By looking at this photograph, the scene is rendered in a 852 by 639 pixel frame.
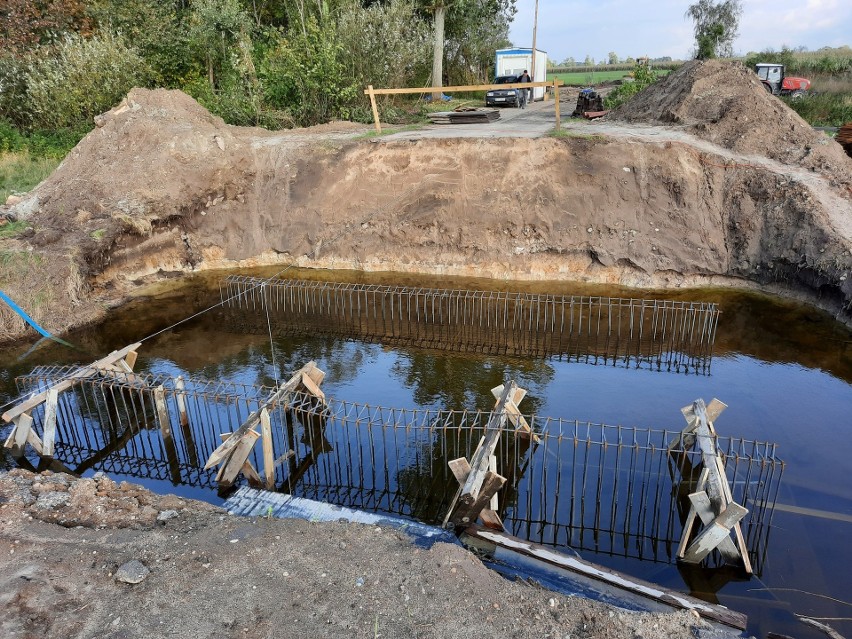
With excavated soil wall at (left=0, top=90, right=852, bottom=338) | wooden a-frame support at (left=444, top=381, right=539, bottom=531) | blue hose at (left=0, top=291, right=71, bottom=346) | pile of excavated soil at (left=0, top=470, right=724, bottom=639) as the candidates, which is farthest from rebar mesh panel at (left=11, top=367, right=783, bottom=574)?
excavated soil wall at (left=0, top=90, right=852, bottom=338)

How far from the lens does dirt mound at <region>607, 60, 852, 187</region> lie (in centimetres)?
2030

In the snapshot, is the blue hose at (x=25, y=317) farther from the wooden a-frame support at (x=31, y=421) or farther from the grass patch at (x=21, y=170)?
the grass patch at (x=21, y=170)

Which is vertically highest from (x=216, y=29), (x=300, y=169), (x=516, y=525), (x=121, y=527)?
(x=216, y=29)

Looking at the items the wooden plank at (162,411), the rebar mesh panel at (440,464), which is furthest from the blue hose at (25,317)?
the wooden plank at (162,411)

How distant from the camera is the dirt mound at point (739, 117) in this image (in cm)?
2030

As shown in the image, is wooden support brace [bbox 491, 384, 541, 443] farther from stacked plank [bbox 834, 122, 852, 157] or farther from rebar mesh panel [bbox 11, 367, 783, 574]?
stacked plank [bbox 834, 122, 852, 157]

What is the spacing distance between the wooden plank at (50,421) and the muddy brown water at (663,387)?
3.50 feet

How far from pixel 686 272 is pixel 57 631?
18.1 metres

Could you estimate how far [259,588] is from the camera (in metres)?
7.08

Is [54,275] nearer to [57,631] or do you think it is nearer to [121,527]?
[121,527]

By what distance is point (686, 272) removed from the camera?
63.1ft

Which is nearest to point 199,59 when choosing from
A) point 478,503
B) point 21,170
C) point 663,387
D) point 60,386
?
point 21,170

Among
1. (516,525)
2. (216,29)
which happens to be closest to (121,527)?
(516,525)

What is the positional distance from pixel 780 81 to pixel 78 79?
126 ft
